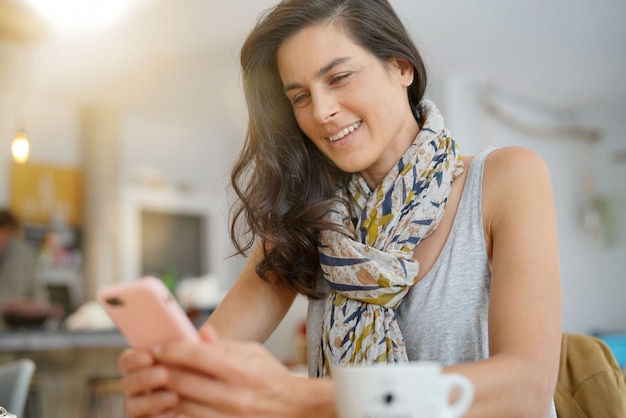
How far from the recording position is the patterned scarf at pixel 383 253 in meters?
1.12

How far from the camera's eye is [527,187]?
3.45 feet

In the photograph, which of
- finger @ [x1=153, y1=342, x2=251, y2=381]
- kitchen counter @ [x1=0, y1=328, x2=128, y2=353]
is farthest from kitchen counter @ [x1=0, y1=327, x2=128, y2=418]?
finger @ [x1=153, y1=342, x2=251, y2=381]

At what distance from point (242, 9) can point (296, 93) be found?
373cm

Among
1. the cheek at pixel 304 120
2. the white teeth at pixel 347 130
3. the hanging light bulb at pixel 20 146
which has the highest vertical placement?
the hanging light bulb at pixel 20 146

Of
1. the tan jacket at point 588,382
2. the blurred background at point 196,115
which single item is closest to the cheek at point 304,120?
the tan jacket at point 588,382

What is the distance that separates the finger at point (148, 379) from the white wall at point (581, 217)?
21.5 feet

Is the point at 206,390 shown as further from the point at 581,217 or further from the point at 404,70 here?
the point at 581,217

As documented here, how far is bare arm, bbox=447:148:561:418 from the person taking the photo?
0.74m

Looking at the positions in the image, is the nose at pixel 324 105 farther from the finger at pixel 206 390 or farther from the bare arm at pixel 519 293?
the finger at pixel 206 390

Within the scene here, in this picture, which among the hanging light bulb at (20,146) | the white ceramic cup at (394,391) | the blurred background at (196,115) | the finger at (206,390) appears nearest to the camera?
the white ceramic cup at (394,391)

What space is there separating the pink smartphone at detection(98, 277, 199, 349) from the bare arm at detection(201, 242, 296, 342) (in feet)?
1.82

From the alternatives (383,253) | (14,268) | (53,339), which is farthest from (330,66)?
(14,268)

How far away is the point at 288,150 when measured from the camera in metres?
1.35

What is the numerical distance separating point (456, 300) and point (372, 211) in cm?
20
